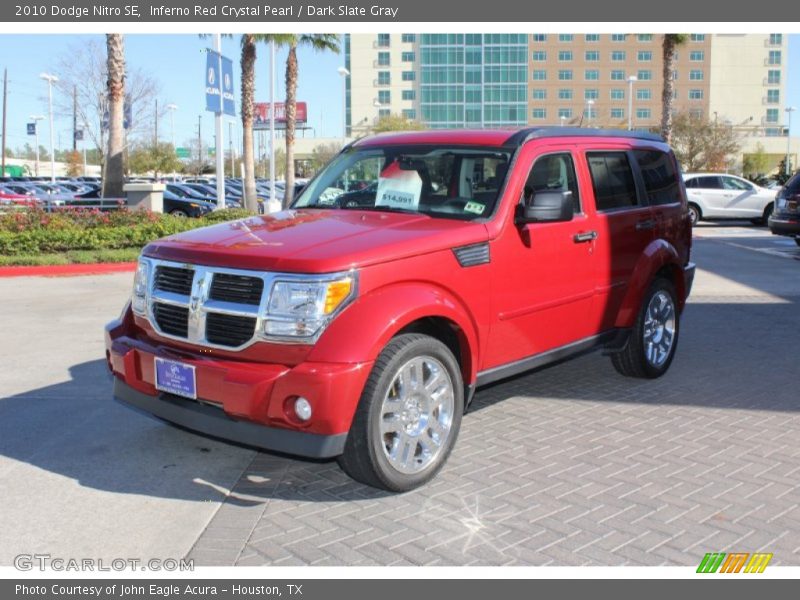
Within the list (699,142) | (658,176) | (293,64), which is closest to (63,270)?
(658,176)

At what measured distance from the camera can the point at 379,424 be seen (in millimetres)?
4367

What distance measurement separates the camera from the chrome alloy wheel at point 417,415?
452 centimetres

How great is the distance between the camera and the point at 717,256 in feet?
57.4

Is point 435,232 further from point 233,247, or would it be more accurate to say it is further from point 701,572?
point 701,572

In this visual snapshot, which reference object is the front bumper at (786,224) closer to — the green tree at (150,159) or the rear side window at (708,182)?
the rear side window at (708,182)

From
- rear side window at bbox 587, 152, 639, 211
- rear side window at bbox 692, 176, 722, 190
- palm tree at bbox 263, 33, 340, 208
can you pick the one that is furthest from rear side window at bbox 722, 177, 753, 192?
rear side window at bbox 587, 152, 639, 211

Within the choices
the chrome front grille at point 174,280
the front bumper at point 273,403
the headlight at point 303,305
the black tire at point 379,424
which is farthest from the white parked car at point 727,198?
the front bumper at point 273,403

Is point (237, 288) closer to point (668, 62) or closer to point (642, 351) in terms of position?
point (642, 351)

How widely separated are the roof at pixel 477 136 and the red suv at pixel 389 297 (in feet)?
0.06

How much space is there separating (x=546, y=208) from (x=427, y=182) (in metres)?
0.83

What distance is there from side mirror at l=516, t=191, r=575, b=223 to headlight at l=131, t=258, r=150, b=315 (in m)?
2.33

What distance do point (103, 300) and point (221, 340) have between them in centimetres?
786

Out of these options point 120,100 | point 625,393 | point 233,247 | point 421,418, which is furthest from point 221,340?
point 120,100

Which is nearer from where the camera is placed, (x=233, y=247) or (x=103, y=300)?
(x=233, y=247)
